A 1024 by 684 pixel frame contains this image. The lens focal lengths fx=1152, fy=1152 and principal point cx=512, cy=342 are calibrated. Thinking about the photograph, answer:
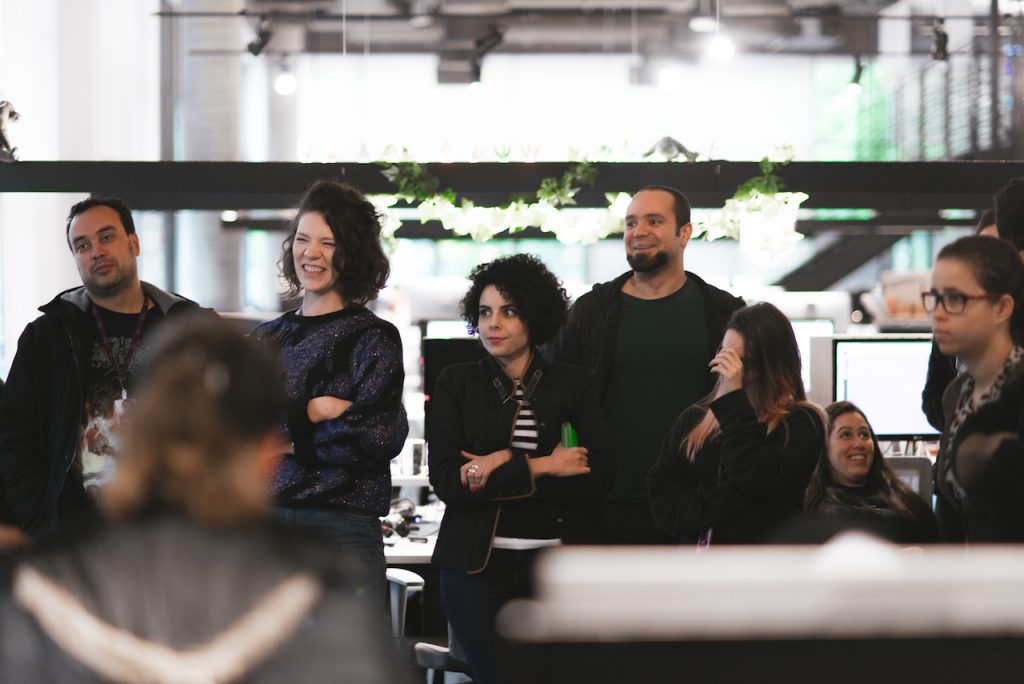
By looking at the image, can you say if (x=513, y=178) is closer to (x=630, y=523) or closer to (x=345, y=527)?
(x=630, y=523)

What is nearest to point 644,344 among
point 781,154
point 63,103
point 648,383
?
point 648,383

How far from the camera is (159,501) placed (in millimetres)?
1098

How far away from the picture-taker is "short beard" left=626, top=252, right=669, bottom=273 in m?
3.07

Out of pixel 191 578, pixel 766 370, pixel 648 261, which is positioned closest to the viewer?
pixel 191 578

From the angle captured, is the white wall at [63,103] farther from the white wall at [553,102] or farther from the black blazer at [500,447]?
the black blazer at [500,447]

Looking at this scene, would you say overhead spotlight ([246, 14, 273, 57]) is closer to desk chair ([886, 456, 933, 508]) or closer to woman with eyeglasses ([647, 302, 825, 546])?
desk chair ([886, 456, 933, 508])

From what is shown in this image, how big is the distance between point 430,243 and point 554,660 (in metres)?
11.6

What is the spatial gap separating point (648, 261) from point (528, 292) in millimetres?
457

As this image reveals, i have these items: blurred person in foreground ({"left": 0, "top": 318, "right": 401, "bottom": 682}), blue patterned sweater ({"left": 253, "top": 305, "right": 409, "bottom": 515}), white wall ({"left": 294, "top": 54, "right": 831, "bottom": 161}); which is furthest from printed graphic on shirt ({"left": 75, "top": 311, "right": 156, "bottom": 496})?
white wall ({"left": 294, "top": 54, "right": 831, "bottom": 161})

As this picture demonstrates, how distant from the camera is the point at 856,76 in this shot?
7410 mm

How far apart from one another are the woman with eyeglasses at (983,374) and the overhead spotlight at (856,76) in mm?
5799

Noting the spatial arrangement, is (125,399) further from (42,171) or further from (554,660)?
(42,171)

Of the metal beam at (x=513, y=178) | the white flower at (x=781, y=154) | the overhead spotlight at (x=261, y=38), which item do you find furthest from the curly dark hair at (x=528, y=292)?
the overhead spotlight at (x=261, y=38)

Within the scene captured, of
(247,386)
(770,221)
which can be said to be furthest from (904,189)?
(247,386)
